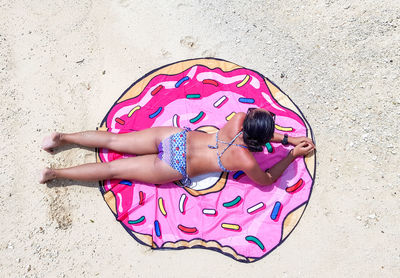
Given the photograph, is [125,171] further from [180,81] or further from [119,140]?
[180,81]

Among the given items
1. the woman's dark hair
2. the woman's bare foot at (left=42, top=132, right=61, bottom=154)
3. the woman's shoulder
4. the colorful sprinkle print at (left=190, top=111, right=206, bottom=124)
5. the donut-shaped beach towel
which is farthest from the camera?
the colorful sprinkle print at (left=190, top=111, right=206, bottom=124)

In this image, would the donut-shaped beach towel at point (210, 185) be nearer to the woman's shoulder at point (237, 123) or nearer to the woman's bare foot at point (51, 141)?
the woman's bare foot at point (51, 141)

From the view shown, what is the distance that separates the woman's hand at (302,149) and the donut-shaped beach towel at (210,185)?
5.6 inches

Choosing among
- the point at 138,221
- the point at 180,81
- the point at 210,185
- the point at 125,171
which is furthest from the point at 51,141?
the point at 210,185

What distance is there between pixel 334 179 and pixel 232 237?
55.2 inches

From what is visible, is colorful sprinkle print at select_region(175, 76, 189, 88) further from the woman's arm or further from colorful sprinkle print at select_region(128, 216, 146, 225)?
colorful sprinkle print at select_region(128, 216, 146, 225)

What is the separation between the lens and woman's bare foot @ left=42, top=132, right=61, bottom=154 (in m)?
3.84

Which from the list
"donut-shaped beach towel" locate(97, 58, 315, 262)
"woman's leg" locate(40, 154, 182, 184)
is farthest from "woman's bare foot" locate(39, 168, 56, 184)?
"donut-shaped beach towel" locate(97, 58, 315, 262)

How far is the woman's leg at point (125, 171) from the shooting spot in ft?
11.2

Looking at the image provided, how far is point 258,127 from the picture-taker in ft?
8.75

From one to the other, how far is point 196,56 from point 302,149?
2.03 metres

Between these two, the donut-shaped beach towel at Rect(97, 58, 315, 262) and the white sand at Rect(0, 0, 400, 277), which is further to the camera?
the donut-shaped beach towel at Rect(97, 58, 315, 262)

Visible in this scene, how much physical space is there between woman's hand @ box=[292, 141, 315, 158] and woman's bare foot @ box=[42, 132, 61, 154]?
2.99 meters

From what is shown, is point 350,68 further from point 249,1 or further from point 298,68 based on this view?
point 249,1
